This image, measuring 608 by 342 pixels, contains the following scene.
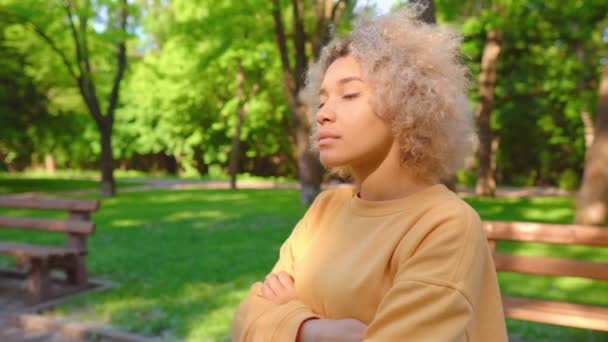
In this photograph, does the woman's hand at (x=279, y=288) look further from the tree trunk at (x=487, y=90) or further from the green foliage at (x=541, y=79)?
the tree trunk at (x=487, y=90)

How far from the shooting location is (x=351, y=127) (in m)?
1.36

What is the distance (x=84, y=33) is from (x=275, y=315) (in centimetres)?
1494

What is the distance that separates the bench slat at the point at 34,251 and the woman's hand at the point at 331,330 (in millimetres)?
4553

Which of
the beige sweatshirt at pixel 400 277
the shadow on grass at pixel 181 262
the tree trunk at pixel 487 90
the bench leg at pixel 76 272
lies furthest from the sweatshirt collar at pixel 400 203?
the tree trunk at pixel 487 90

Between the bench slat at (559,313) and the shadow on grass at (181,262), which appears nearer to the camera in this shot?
the bench slat at (559,313)

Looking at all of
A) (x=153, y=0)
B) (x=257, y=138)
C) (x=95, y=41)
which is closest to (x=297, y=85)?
(x=95, y=41)

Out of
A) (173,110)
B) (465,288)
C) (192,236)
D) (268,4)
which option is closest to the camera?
(465,288)

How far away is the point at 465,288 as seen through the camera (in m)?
1.15

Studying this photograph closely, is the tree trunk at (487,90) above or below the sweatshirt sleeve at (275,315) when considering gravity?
above

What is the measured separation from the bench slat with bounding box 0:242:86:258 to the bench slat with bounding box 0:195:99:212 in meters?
0.47

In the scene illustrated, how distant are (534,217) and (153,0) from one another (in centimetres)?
2797

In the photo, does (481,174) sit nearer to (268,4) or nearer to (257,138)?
(268,4)

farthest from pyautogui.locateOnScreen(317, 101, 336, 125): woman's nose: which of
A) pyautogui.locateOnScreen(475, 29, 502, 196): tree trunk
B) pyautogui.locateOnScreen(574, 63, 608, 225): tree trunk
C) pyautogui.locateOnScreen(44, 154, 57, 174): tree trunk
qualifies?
pyautogui.locateOnScreen(44, 154, 57, 174): tree trunk

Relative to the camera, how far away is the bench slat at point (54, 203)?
5.74 meters
